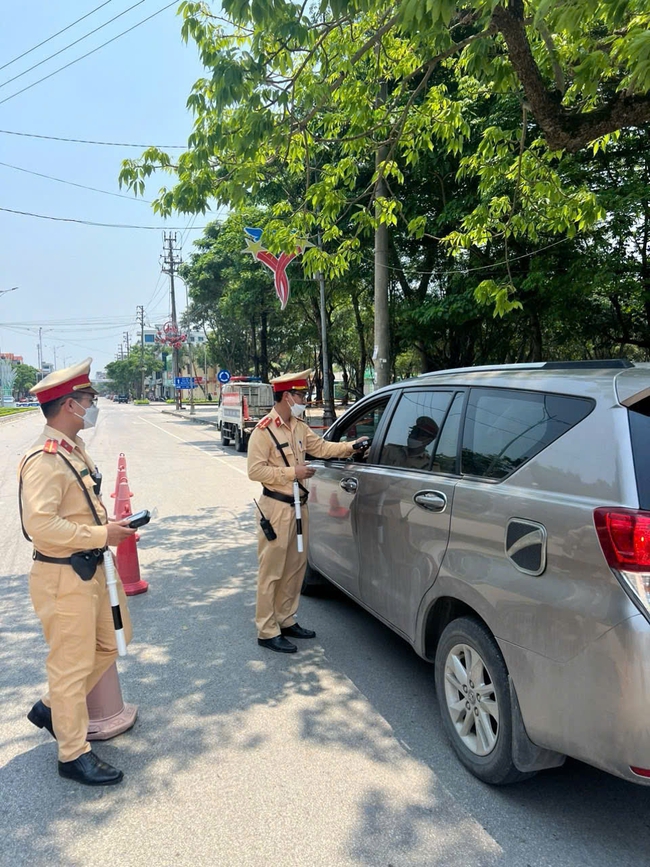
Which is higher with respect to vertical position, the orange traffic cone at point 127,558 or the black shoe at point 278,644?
the orange traffic cone at point 127,558

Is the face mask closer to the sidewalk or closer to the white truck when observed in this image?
the sidewalk

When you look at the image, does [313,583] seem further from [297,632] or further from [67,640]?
[67,640]

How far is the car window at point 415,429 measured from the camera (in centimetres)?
346

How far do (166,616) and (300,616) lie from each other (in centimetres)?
111

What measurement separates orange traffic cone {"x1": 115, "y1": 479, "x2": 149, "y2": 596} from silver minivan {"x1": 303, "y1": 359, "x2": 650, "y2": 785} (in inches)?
104

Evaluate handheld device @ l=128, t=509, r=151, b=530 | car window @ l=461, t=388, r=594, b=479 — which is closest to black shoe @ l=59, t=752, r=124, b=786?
handheld device @ l=128, t=509, r=151, b=530

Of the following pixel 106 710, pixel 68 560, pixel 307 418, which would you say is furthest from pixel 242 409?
pixel 68 560

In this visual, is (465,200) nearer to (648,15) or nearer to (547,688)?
(648,15)

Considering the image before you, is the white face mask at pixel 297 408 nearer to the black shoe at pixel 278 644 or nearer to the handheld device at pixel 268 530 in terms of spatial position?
the handheld device at pixel 268 530

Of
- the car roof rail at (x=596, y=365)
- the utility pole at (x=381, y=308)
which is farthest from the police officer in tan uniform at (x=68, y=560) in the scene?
the utility pole at (x=381, y=308)

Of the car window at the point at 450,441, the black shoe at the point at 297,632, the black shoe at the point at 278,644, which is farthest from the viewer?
the black shoe at the point at 297,632

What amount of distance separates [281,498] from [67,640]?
5.81 ft

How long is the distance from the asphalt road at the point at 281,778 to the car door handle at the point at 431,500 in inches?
48.3

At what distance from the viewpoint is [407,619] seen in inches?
135
